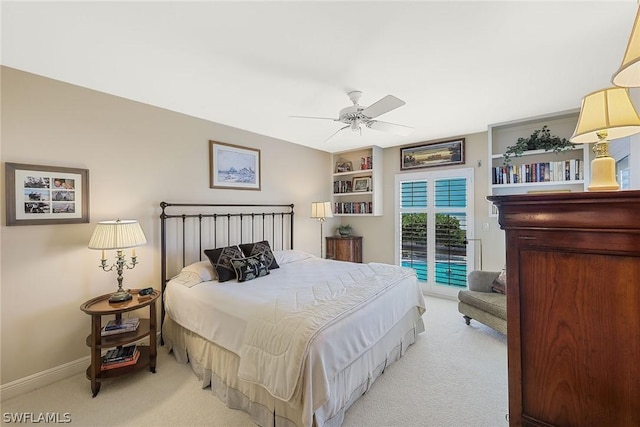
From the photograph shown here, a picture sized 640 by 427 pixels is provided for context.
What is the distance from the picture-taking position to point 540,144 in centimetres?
338

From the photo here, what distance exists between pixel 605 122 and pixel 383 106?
147 cm

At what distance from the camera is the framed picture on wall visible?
215 cm

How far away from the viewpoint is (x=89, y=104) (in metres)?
2.53

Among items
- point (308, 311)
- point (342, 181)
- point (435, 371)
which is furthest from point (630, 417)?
point (342, 181)

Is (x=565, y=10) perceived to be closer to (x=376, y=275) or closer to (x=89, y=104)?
(x=376, y=275)

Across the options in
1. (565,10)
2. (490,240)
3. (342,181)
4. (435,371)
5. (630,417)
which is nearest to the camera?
(630,417)

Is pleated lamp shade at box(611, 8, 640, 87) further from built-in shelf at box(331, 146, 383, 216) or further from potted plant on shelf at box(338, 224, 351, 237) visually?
potted plant on shelf at box(338, 224, 351, 237)

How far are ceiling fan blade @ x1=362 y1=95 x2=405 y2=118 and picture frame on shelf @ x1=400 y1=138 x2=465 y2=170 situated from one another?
2.41 meters

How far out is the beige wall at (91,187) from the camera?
7.12 ft

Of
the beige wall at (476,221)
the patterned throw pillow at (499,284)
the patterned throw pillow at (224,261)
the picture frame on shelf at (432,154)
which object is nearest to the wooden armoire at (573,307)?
the patterned throw pillow at (224,261)

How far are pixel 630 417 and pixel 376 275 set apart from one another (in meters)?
2.21

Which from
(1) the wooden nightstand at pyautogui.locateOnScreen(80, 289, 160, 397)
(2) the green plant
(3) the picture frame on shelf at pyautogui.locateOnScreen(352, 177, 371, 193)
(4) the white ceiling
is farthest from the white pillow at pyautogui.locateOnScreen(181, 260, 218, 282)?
(2) the green plant

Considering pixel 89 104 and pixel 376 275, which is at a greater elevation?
pixel 89 104

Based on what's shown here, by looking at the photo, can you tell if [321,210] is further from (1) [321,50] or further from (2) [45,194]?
(2) [45,194]
